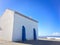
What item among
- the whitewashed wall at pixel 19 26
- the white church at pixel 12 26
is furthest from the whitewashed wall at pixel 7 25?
the whitewashed wall at pixel 19 26

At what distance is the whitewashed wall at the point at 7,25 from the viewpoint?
14528 mm

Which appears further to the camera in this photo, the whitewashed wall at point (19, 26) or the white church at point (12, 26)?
the whitewashed wall at point (19, 26)

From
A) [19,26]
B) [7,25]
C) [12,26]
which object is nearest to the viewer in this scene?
[12,26]

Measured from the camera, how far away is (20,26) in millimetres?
16219

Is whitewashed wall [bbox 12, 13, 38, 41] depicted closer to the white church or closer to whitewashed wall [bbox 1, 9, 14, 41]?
the white church

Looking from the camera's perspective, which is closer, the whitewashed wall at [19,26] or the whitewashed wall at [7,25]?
the whitewashed wall at [7,25]

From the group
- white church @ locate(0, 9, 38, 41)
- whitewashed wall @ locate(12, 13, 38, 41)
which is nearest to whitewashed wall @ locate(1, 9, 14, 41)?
white church @ locate(0, 9, 38, 41)

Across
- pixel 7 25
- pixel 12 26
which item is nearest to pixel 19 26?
pixel 12 26

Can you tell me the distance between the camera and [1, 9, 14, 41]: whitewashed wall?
14528mm

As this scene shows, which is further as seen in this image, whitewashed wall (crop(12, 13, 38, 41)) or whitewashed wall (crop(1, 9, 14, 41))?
whitewashed wall (crop(12, 13, 38, 41))

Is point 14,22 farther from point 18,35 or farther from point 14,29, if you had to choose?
point 18,35

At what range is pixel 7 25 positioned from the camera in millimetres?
15008

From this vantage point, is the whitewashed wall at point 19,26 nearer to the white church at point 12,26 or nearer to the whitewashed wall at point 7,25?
the white church at point 12,26

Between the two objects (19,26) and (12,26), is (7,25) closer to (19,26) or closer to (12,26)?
(12,26)
